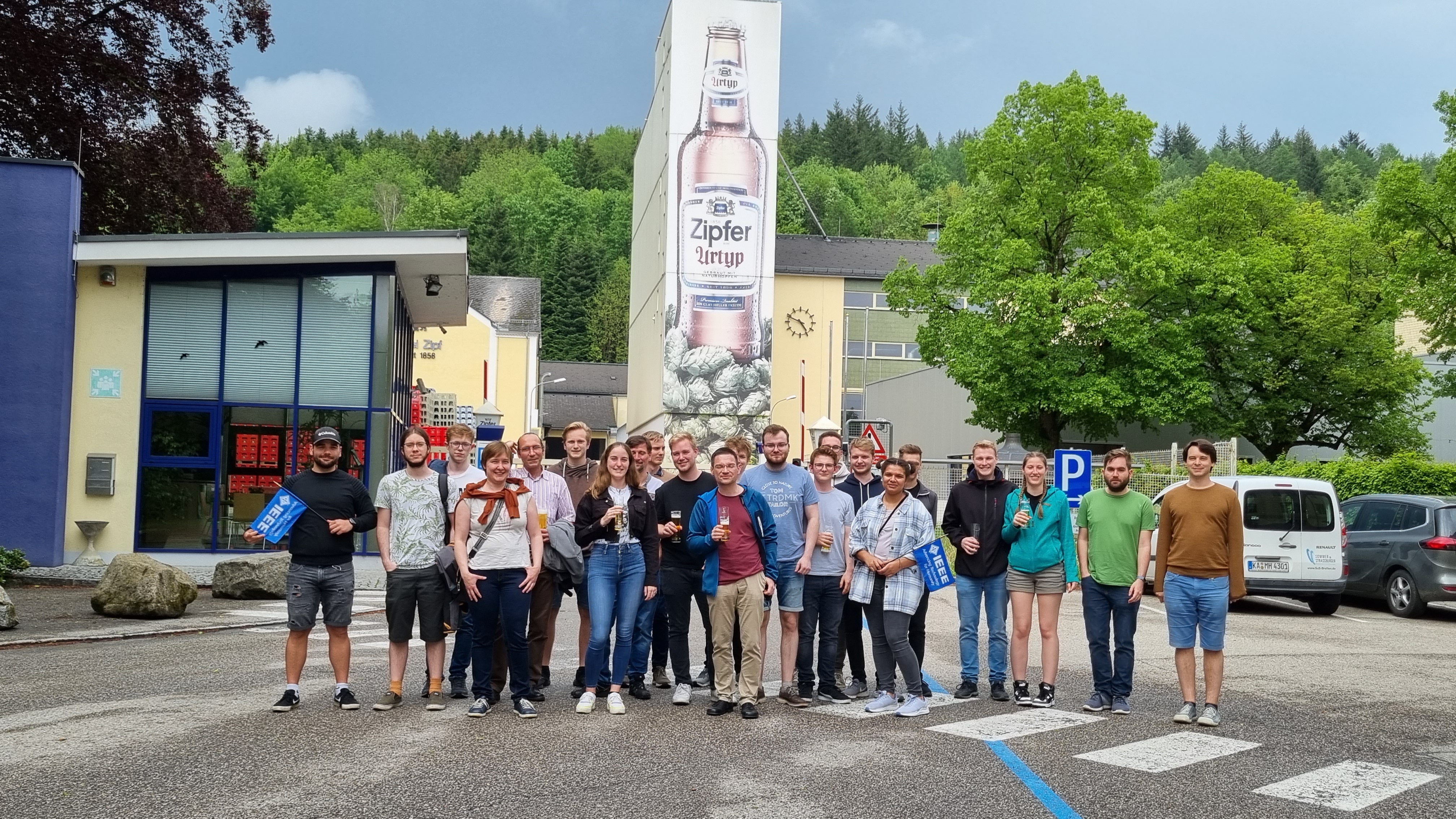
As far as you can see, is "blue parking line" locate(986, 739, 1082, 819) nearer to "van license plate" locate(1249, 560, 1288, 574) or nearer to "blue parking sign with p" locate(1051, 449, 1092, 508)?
"van license plate" locate(1249, 560, 1288, 574)

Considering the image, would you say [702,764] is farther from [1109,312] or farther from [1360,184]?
[1360,184]

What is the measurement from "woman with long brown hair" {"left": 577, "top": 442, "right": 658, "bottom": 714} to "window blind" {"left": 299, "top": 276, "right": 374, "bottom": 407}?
1397 centimetres

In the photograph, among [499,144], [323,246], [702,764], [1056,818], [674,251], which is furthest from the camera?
[499,144]

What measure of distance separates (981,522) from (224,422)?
15.4 m

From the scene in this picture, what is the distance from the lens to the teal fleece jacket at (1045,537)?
9.68 m

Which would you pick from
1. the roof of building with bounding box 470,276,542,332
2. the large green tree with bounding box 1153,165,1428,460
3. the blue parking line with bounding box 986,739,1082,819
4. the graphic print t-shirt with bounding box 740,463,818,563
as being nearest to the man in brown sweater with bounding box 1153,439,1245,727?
the blue parking line with bounding box 986,739,1082,819

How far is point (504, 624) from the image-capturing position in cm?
889

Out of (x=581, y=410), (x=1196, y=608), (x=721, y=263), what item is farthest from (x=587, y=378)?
(x=1196, y=608)

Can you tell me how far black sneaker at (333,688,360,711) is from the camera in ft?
29.0

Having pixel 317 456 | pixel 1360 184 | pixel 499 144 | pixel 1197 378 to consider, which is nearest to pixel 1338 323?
pixel 1197 378

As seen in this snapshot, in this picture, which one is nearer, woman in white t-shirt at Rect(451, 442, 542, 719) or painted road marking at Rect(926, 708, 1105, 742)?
painted road marking at Rect(926, 708, 1105, 742)

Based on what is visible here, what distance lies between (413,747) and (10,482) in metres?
15.8

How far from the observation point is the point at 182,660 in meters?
11.5

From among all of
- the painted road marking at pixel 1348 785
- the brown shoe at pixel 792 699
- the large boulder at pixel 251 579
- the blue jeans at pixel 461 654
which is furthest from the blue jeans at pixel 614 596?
the large boulder at pixel 251 579
